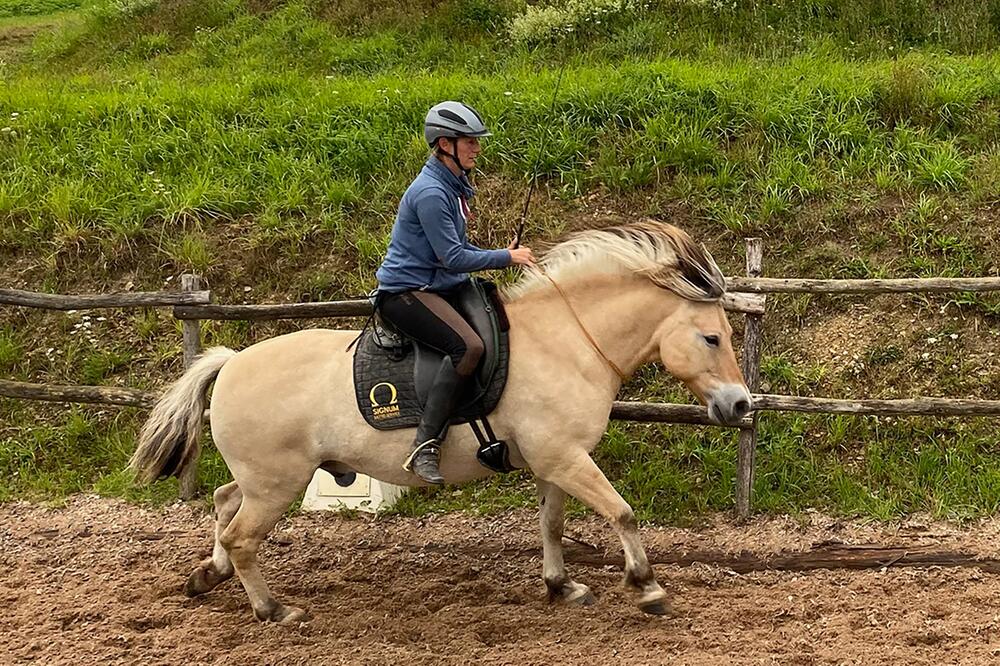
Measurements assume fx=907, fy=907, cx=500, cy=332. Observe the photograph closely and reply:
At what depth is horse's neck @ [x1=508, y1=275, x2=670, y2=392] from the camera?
470 cm

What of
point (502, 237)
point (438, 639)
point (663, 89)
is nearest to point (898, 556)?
point (438, 639)

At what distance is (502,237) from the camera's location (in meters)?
7.98

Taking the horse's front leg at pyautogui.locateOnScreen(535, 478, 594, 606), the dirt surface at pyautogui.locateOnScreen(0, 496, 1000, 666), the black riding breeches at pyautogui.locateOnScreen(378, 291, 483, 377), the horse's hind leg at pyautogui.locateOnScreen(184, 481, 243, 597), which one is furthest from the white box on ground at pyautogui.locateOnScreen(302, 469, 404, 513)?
the black riding breeches at pyautogui.locateOnScreen(378, 291, 483, 377)

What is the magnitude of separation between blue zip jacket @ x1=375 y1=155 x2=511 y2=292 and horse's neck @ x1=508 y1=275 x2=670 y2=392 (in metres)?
0.46

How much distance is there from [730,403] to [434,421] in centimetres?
149

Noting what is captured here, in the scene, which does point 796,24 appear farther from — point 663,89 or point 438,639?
point 438,639

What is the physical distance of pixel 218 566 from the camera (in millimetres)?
5188

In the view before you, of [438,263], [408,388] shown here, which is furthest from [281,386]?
[438,263]

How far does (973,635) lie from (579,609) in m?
1.93

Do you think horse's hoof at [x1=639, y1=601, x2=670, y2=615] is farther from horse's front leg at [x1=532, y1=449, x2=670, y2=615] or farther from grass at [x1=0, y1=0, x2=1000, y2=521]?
grass at [x1=0, y1=0, x2=1000, y2=521]

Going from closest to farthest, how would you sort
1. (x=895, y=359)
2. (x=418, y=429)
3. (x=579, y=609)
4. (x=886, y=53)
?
A: (x=418, y=429)
(x=579, y=609)
(x=895, y=359)
(x=886, y=53)

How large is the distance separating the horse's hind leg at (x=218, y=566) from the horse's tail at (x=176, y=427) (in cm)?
34

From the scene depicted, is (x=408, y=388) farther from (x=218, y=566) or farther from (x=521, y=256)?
(x=218, y=566)

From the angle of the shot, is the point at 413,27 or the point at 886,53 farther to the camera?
the point at 413,27
